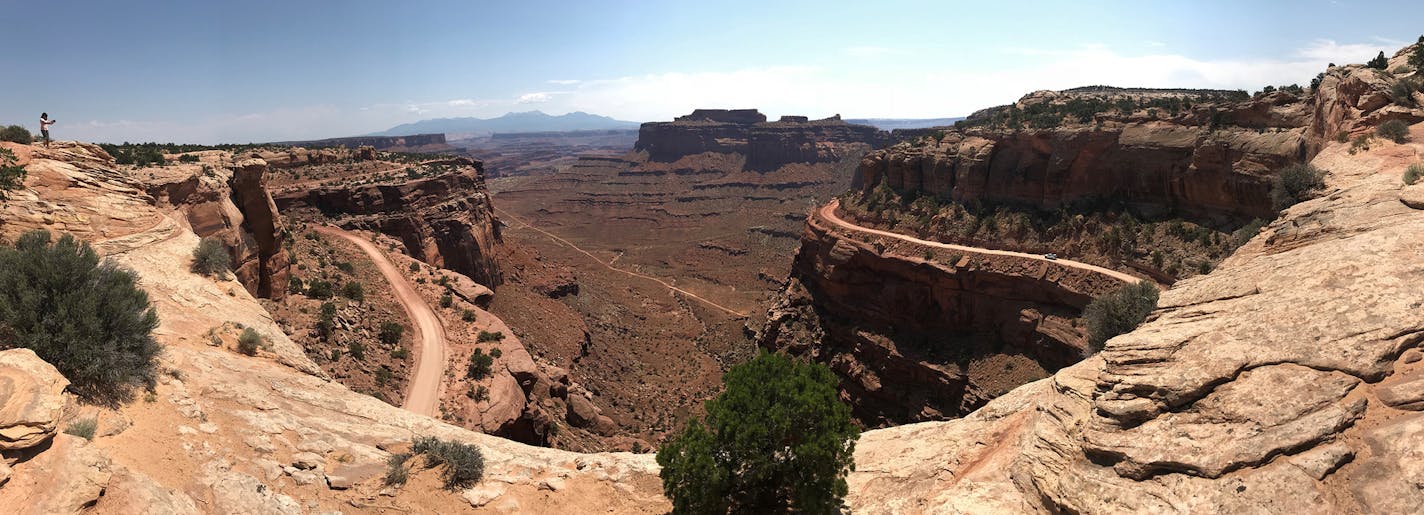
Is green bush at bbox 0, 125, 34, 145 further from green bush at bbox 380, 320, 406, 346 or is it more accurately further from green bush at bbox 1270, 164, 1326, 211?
green bush at bbox 1270, 164, 1326, 211

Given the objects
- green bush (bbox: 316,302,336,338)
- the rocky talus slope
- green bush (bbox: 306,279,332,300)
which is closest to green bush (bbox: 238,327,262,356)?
the rocky talus slope

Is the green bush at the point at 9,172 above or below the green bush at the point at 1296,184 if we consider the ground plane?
above

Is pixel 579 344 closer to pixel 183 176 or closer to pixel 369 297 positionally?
pixel 369 297

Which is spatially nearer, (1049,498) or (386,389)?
(1049,498)

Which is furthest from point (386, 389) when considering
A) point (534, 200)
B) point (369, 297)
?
point (534, 200)

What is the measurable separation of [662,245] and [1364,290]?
94.5 metres

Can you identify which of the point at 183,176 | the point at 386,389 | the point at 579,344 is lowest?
the point at 579,344

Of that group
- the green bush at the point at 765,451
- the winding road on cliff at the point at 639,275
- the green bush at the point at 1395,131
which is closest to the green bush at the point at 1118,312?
the green bush at the point at 1395,131

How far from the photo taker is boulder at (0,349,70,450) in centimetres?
801

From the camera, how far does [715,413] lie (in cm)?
1198

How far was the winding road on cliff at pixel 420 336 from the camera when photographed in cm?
2578

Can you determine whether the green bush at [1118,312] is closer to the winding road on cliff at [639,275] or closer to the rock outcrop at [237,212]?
the rock outcrop at [237,212]

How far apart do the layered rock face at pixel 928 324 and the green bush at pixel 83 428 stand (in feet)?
121

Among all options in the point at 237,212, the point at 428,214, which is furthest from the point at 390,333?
the point at 428,214
